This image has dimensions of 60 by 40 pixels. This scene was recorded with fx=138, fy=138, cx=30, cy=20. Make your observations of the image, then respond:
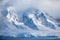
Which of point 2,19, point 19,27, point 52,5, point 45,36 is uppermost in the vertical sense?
point 52,5

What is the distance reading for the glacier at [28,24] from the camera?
66.9 inches

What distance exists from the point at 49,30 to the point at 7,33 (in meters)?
0.52

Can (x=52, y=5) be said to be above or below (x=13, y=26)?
above

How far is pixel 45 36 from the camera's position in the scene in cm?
169

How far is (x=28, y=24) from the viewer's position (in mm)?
1724

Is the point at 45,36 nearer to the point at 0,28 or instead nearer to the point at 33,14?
the point at 33,14

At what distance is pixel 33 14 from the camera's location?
1730mm

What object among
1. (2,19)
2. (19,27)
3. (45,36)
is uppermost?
(2,19)

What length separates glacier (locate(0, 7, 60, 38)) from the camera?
1.70 meters

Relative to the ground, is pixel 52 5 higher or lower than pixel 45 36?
higher

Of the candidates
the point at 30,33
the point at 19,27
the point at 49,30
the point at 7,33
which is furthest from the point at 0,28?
the point at 49,30

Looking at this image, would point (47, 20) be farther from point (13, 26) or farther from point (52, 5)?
point (13, 26)

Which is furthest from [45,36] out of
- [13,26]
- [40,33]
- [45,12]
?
[13,26]

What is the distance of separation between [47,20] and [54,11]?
0.48 feet
